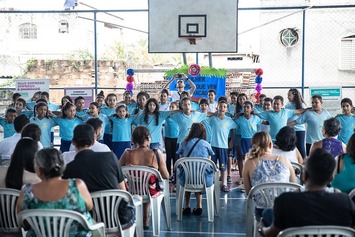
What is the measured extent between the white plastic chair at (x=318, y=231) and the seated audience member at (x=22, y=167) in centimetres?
205

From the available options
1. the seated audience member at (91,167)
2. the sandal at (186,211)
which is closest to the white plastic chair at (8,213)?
the seated audience member at (91,167)

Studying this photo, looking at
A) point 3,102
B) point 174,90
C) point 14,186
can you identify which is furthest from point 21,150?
point 3,102

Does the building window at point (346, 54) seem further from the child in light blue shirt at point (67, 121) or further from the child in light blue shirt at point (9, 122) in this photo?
the child in light blue shirt at point (9, 122)

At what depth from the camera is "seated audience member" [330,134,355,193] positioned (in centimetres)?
407

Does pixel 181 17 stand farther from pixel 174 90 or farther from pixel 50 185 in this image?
pixel 50 185

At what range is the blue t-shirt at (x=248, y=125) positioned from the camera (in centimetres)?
800

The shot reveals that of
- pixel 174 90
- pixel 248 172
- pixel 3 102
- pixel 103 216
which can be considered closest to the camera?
pixel 103 216

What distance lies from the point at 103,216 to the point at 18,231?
66 cm

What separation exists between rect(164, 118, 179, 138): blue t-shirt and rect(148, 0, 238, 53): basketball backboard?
2.58 meters

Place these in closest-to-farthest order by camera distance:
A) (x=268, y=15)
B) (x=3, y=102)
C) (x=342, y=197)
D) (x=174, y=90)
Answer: (x=342, y=197) < (x=174, y=90) < (x=3, y=102) < (x=268, y=15)

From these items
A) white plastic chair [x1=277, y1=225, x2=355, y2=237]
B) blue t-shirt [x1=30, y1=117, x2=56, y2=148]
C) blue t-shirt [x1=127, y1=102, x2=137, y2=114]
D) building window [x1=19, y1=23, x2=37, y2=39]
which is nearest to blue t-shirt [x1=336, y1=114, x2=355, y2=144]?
blue t-shirt [x1=127, y1=102, x2=137, y2=114]

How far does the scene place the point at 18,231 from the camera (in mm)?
4047

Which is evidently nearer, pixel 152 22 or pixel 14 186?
pixel 14 186

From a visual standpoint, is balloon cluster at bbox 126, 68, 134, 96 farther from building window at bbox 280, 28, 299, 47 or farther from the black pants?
building window at bbox 280, 28, 299, 47
